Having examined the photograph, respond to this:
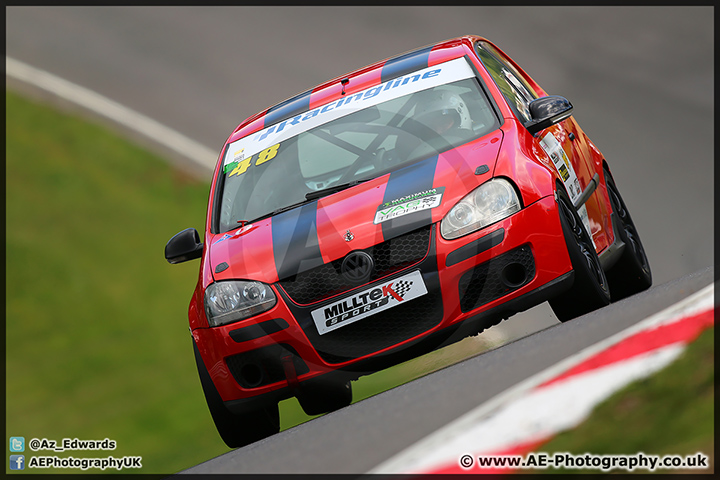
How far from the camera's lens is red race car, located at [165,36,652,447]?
414 cm

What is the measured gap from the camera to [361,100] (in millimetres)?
5301

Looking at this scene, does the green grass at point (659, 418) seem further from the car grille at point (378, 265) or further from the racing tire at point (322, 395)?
the racing tire at point (322, 395)

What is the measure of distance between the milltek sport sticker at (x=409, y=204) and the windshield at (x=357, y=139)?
429mm

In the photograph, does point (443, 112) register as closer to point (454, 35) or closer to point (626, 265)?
point (626, 265)

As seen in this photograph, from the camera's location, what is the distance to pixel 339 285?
13.6 feet

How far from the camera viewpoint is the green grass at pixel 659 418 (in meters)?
2.24

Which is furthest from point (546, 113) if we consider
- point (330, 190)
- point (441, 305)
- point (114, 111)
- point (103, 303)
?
point (114, 111)

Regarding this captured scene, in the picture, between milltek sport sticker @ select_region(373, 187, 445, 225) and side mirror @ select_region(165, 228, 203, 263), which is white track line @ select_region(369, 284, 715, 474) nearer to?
milltek sport sticker @ select_region(373, 187, 445, 225)

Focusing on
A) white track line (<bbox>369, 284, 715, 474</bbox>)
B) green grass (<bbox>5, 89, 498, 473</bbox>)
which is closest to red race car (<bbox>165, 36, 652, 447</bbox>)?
white track line (<bbox>369, 284, 715, 474</bbox>)

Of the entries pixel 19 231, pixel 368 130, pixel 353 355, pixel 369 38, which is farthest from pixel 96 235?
pixel 369 38

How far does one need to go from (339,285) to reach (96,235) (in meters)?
5.50

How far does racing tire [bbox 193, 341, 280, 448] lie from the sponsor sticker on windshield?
142 centimetres

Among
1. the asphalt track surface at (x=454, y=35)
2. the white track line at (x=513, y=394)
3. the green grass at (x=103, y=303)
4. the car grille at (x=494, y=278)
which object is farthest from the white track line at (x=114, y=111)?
the white track line at (x=513, y=394)

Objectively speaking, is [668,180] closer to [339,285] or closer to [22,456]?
[339,285]
